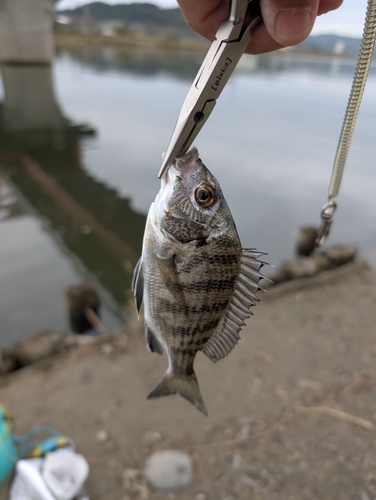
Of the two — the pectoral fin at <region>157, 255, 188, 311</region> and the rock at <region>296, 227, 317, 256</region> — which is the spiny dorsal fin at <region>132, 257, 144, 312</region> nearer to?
the pectoral fin at <region>157, 255, 188, 311</region>

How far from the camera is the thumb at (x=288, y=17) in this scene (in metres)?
1.45

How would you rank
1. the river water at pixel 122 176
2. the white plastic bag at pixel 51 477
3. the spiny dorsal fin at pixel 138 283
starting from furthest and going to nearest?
the river water at pixel 122 176, the white plastic bag at pixel 51 477, the spiny dorsal fin at pixel 138 283

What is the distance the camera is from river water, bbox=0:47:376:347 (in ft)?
24.9

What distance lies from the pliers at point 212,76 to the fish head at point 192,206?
0.10m

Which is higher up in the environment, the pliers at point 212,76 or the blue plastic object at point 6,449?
the pliers at point 212,76

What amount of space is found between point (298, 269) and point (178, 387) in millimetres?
5169

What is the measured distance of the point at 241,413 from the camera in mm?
3953

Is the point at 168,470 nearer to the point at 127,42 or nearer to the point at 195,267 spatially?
the point at 195,267

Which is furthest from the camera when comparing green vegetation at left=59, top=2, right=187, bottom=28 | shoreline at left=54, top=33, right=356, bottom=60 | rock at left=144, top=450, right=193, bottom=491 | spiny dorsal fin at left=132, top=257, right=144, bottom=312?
green vegetation at left=59, top=2, right=187, bottom=28

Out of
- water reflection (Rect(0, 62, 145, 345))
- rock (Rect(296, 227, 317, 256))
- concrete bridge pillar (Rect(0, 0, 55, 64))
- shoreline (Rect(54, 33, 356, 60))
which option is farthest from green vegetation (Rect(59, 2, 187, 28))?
rock (Rect(296, 227, 317, 256))

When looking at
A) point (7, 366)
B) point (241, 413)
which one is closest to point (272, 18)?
point (241, 413)

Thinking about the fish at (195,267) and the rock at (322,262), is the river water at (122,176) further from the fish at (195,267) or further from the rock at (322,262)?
the rock at (322,262)

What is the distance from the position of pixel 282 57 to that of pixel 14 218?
5478 cm

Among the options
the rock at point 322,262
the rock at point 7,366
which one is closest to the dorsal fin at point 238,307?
the rock at point 7,366
